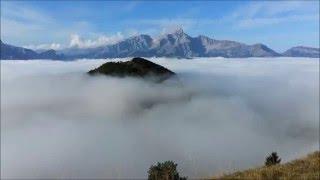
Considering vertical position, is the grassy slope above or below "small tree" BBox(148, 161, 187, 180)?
above

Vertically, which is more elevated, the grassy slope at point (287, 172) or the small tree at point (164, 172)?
the grassy slope at point (287, 172)

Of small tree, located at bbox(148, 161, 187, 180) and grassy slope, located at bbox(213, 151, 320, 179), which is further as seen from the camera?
small tree, located at bbox(148, 161, 187, 180)

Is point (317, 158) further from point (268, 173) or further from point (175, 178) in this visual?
point (175, 178)

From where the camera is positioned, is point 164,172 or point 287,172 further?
point 164,172

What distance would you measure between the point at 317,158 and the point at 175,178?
332 inches

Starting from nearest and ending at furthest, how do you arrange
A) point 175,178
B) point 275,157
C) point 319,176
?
1. point 319,176
2. point 175,178
3. point 275,157

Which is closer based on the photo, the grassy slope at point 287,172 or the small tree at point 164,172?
the grassy slope at point 287,172

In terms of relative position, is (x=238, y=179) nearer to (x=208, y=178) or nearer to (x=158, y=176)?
(x=208, y=178)

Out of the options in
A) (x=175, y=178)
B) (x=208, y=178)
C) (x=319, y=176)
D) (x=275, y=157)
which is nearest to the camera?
(x=319, y=176)

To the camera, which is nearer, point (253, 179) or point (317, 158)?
point (253, 179)

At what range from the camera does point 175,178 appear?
30.5m

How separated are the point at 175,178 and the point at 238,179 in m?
4.81

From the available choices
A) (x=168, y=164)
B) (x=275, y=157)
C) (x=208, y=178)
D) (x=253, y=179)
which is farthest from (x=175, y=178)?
(x=275, y=157)

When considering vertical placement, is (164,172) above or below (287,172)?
below
